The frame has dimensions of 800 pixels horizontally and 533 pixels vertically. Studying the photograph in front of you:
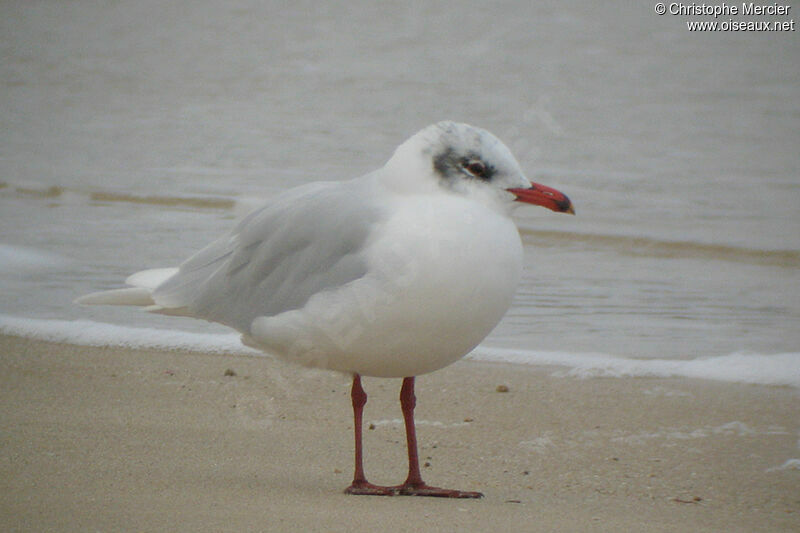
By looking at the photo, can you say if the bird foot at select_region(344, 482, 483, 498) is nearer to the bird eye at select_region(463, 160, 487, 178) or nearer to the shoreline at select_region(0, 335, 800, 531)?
the shoreline at select_region(0, 335, 800, 531)

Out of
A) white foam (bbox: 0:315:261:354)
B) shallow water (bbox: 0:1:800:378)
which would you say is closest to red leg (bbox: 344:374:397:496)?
white foam (bbox: 0:315:261:354)

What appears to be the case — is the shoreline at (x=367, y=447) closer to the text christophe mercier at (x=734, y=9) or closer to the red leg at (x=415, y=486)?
the red leg at (x=415, y=486)

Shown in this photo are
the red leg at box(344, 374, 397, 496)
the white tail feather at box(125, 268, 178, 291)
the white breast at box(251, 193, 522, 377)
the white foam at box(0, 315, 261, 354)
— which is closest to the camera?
the white breast at box(251, 193, 522, 377)

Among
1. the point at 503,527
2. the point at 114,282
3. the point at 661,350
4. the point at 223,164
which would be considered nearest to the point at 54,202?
the point at 223,164

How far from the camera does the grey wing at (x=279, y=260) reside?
308cm

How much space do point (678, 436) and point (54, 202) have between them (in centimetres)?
624

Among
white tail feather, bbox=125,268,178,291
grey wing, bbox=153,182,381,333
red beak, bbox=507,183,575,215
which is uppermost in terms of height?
red beak, bbox=507,183,575,215

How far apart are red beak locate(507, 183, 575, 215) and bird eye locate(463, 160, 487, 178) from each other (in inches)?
3.5

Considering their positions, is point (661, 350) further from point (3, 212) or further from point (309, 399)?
point (3, 212)

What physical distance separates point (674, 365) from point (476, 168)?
6.90 ft

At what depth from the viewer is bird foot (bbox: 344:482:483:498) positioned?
318 cm

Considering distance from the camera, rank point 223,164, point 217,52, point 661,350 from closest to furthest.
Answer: point 661,350 < point 223,164 < point 217,52

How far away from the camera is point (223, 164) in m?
10.1

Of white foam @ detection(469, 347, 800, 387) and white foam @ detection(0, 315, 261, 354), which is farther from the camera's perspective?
white foam @ detection(0, 315, 261, 354)
